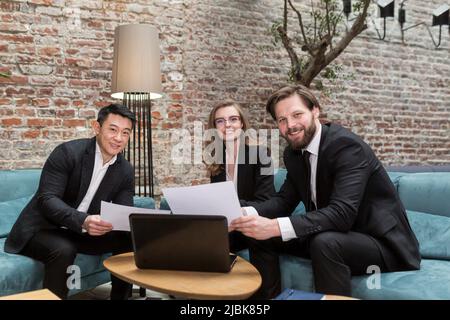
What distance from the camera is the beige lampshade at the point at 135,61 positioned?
3344mm

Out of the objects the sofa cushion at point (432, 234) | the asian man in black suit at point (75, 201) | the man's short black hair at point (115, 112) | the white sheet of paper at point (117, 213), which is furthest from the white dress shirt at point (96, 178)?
the sofa cushion at point (432, 234)

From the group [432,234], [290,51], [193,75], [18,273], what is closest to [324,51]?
[290,51]

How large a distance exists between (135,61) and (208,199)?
1923 millimetres

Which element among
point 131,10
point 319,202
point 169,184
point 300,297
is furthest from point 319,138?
point 131,10

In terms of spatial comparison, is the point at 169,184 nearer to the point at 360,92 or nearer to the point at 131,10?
the point at 131,10

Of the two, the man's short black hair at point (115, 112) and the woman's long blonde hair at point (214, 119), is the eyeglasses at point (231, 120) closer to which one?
the woman's long blonde hair at point (214, 119)

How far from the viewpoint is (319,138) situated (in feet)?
6.96

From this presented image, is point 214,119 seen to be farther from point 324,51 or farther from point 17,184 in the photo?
point 324,51

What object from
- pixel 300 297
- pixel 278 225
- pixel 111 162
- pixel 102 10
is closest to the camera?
pixel 300 297

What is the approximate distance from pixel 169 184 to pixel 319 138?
2.23 meters

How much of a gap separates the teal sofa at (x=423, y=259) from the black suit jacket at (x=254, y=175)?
1.12 feet

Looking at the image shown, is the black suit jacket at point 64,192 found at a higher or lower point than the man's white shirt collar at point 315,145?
lower

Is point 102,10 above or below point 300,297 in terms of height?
above

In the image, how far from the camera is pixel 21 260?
2189 mm
